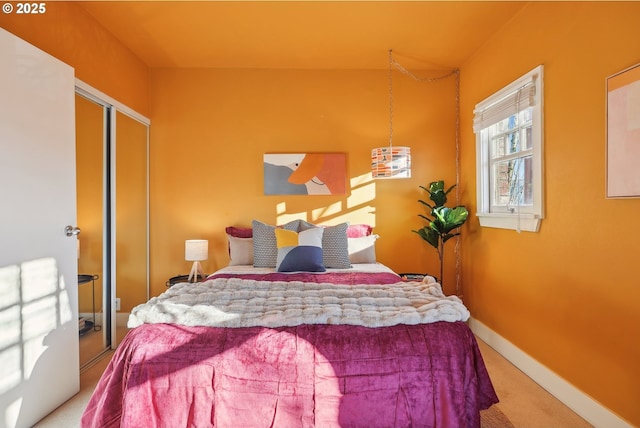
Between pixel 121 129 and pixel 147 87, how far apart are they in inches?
27.8

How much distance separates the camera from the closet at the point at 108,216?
9.27ft

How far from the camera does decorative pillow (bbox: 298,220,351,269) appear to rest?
3.19 meters

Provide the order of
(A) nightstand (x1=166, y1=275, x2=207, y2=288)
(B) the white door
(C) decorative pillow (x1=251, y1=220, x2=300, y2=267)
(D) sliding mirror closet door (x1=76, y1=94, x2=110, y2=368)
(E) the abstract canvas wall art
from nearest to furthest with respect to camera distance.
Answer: (B) the white door → (D) sliding mirror closet door (x1=76, y1=94, x2=110, y2=368) → (C) decorative pillow (x1=251, y1=220, x2=300, y2=267) → (A) nightstand (x1=166, y1=275, x2=207, y2=288) → (E) the abstract canvas wall art

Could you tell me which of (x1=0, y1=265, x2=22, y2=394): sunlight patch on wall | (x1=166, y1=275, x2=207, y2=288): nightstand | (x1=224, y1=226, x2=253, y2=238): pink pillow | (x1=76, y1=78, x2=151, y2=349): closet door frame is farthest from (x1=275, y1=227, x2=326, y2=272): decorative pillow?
(x1=0, y1=265, x2=22, y2=394): sunlight patch on wall

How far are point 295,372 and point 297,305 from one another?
1.31ft

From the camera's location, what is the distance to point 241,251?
11.3ft

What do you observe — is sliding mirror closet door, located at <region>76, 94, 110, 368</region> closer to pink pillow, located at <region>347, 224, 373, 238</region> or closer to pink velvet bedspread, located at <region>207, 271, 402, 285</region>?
pink velvet bedspread, located at <region>207, 271, 402, 285</region>

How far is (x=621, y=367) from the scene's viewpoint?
1917 mm

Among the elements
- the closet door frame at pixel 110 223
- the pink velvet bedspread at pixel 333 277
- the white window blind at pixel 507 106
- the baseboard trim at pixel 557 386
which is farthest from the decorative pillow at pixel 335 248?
the closet door frame at pixel 110 223

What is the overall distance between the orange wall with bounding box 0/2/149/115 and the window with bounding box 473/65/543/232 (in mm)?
3300

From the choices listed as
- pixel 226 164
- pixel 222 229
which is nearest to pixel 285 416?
pixel 222 229

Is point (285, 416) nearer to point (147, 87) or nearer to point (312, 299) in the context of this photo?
point (312, 299)

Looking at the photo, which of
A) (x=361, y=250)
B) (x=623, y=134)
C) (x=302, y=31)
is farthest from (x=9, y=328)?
(x=623, y=134)

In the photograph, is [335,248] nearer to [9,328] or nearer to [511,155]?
[511,155]
